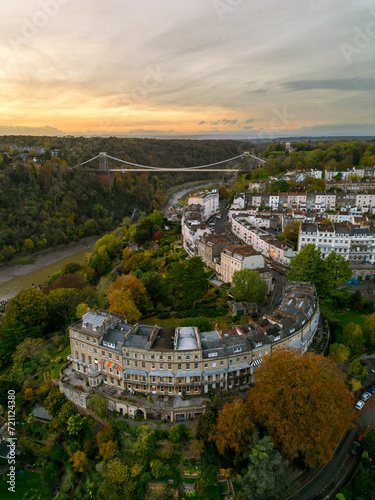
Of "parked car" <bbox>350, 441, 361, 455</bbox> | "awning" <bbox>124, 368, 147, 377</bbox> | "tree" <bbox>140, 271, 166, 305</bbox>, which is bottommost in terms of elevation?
"parked car" <bbox>350, 441, 361, 455</bbox>

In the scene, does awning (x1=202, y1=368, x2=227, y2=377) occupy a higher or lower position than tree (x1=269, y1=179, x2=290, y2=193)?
lower

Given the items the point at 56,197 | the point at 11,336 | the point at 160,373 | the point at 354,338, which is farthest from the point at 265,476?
the point at 56,197

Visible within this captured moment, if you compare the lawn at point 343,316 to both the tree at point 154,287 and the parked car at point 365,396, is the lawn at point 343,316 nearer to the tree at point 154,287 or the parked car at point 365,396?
the parked car at point 365,396

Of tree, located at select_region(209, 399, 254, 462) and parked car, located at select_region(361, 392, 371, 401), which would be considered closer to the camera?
tree, located at select_region(209, 399, 254, 462)

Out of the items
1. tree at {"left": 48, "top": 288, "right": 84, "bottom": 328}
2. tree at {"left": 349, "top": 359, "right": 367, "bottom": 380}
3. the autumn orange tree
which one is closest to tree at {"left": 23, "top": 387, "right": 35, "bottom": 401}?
tree at {"left": 48, "top": 288, "right": 84, "bottom": 328}

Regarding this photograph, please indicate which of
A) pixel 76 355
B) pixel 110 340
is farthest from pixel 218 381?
pixel 76 355

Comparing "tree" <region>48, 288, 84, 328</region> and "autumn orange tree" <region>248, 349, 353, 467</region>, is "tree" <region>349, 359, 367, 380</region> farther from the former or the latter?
"tree" <region>48, 288, 84, 328</region>
